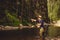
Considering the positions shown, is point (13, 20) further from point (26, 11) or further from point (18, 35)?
point (18, 35)

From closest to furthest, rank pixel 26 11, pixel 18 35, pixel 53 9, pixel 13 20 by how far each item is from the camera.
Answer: pixel 18 35
pixel 13 20
pixel 26 11
pixel 53 9

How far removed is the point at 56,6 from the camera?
72188 mm

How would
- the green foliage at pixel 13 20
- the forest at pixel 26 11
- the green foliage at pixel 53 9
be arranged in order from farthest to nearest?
the green foliage at pixel 53 9, the forest at pixel 26 11, the green foliage at pixel 13 20

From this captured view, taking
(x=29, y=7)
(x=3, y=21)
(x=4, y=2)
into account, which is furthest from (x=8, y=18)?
(x=29, y=7)

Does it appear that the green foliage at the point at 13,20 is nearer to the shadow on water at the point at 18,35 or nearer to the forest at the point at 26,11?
the forest at the point at 26,11

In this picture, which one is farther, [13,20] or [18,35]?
[13,20]

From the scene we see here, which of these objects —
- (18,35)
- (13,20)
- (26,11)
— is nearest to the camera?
(18,35)

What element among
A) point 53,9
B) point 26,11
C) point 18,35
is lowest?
point 53,9

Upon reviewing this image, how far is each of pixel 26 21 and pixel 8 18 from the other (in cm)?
464

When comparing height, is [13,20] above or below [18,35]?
below

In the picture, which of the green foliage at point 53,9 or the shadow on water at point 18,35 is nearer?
the shadow on water at point 18,35

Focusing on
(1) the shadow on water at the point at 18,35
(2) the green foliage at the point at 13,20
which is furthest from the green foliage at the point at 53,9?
(1) the shadow on water at the point at 18,35

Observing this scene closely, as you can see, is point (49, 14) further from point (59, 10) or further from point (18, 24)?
point (18, 24)

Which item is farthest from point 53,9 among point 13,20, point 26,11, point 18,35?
point 18,35
